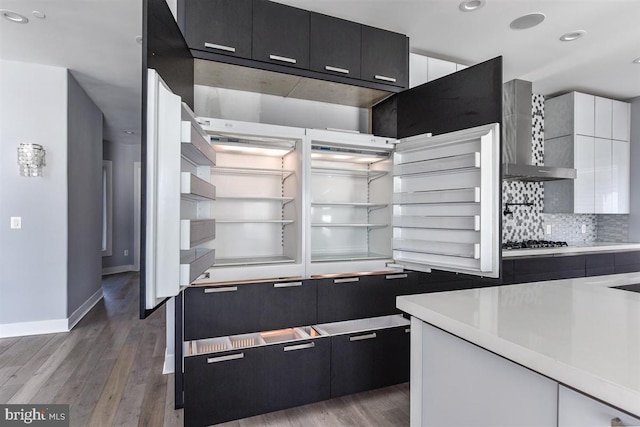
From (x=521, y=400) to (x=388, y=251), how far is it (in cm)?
172

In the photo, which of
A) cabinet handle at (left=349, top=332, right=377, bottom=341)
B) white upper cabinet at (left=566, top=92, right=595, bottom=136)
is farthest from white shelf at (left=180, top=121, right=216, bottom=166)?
white upper cabinet at (left=566, top=92, right=595, bottom=136)

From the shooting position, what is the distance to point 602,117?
423 centimetres

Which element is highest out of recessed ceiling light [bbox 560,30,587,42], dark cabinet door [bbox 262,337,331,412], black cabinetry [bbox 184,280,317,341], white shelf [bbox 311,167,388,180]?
recessed ceiling light [bbox 560,30,587,42]

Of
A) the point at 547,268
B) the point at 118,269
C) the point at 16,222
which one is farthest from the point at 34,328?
the point at 547,268

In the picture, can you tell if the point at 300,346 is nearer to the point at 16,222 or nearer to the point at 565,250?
the point at 565,250

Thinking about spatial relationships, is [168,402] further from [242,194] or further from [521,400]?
[521,400]

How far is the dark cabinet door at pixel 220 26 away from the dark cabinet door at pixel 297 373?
1.75 meters

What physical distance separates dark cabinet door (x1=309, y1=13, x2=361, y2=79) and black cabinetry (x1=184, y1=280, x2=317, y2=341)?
140cm

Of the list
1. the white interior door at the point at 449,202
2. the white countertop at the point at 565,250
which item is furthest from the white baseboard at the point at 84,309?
the white countertop at the point at 565,250

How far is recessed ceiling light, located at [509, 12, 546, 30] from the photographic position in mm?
2486

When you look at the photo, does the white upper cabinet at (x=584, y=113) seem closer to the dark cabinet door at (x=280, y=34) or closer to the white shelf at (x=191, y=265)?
the dark cabinet door at (x=280, y=34)

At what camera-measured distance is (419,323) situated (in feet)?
4.37

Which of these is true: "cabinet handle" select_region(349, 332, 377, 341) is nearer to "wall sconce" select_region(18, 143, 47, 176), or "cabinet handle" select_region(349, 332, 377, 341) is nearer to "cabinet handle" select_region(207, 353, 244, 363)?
"cabinet handle" select_region(207, 353, 244, 363)

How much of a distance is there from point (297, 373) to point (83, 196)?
3.54 metres
